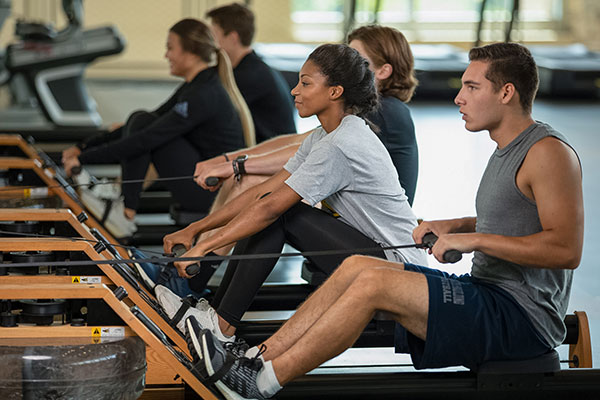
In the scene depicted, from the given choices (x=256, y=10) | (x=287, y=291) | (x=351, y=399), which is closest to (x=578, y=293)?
(x=287, y=291)

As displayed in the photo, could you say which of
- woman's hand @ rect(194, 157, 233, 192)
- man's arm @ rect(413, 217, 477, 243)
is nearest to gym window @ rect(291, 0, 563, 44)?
woman's hand @ rect(194, 157, 233, 192)

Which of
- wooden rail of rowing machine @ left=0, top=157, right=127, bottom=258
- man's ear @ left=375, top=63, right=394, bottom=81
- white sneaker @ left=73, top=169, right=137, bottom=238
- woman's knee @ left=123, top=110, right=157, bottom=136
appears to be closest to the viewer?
man's ear @ left=375, top=63, right=394, bottom=81

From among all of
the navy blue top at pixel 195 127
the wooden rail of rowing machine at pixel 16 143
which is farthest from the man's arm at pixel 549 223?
the wooden rail of rowing machine at pixel 16 143

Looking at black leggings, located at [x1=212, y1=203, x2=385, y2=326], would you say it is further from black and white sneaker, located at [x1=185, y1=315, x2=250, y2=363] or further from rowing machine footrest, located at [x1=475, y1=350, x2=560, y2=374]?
rowing machine footrest, located at [x1=475, y1=350, x2=560, y2=374]

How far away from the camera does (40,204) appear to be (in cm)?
379

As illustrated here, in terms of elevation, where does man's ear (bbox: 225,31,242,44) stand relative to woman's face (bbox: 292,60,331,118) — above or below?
below

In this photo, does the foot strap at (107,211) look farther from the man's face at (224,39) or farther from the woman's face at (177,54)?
the man's face at (224,39)

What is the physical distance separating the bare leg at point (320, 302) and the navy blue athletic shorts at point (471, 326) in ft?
0.57

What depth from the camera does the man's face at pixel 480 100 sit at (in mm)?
2295

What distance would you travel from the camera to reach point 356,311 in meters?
2.21

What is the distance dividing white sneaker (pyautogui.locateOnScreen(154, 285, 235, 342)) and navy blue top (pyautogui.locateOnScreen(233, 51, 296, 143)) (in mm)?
1835

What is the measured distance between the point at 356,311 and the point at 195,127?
2282 millimetres

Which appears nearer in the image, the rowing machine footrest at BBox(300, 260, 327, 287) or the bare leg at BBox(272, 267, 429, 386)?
the bare leg at BBox(272, 267, 429, 386)

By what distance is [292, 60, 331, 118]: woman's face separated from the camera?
267 centimetres
